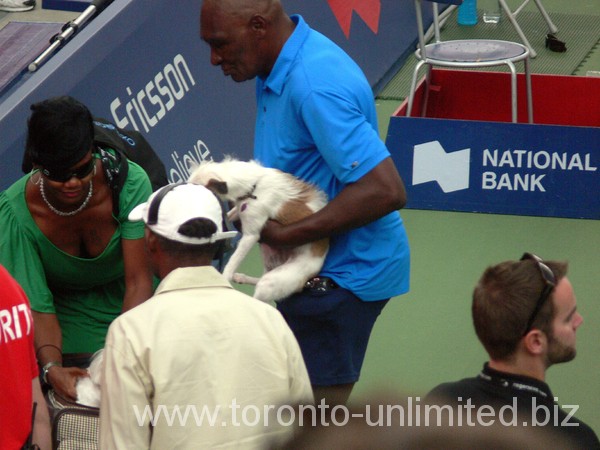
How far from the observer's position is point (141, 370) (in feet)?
9.26

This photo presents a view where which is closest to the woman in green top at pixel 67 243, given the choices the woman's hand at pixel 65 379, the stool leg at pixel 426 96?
the woman's hand at pixel 65 379

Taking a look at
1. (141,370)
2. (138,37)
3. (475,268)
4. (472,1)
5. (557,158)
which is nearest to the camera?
(141,370)

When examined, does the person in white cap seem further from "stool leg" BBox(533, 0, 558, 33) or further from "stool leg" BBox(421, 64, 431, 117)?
"stool leg" BBox(533, 0, 558, 33)

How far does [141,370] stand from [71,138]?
1125mm

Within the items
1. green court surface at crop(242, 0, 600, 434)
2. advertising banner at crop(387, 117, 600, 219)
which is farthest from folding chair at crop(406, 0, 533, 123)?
green court surface at crop(242, 0, 600, 434)

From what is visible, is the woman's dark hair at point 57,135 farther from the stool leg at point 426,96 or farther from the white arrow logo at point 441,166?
the stool leg at point 426,96

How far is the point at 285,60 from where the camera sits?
363 cm

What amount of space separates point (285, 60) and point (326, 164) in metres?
0.38

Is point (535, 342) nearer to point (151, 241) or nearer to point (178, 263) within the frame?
point (178, 263)

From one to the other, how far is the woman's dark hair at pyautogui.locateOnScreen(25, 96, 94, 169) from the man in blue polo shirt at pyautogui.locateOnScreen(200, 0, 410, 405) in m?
0.50

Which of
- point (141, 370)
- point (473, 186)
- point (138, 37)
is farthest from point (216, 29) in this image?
point (473, 186)

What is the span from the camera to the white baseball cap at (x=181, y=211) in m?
3.05

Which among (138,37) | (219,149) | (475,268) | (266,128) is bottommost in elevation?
(475,268)

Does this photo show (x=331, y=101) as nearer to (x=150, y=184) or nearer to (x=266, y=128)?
(x=266, y=128)
